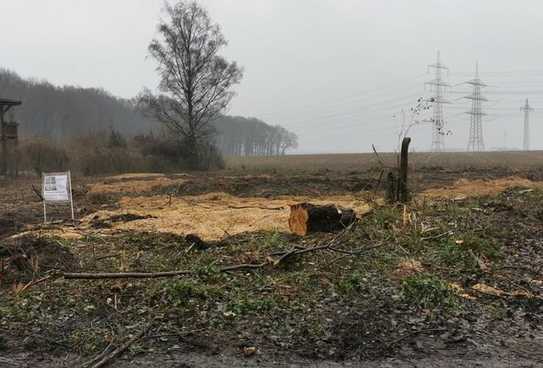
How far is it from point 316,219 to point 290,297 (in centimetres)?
300

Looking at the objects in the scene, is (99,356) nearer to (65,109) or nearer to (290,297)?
(290,297)

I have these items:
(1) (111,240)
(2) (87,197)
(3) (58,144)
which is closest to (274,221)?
(1) (111,240)

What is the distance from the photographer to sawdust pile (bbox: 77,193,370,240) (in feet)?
30.0

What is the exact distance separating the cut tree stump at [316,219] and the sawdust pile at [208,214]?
1.79 feet

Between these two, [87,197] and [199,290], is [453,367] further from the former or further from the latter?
[87,197]

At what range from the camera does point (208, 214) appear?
35.6 ft

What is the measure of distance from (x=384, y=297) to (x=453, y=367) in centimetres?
139

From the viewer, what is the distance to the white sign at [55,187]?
949 centimetres

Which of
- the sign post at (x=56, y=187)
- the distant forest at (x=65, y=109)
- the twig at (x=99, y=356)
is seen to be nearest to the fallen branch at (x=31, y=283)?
the twig at (x=99, y=356)

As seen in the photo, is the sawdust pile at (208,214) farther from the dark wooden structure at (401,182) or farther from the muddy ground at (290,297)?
the dark wooden structure at (401,182)

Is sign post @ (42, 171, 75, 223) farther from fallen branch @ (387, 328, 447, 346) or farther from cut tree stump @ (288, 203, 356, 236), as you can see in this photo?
fallen branch @ (387, 328, 447, 346)

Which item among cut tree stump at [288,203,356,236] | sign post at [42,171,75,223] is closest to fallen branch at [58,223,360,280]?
cut tree stump at [288,203,356,236]

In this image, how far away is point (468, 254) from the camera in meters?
6.80

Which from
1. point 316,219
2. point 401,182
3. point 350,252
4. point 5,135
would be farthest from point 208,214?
point 5,135
